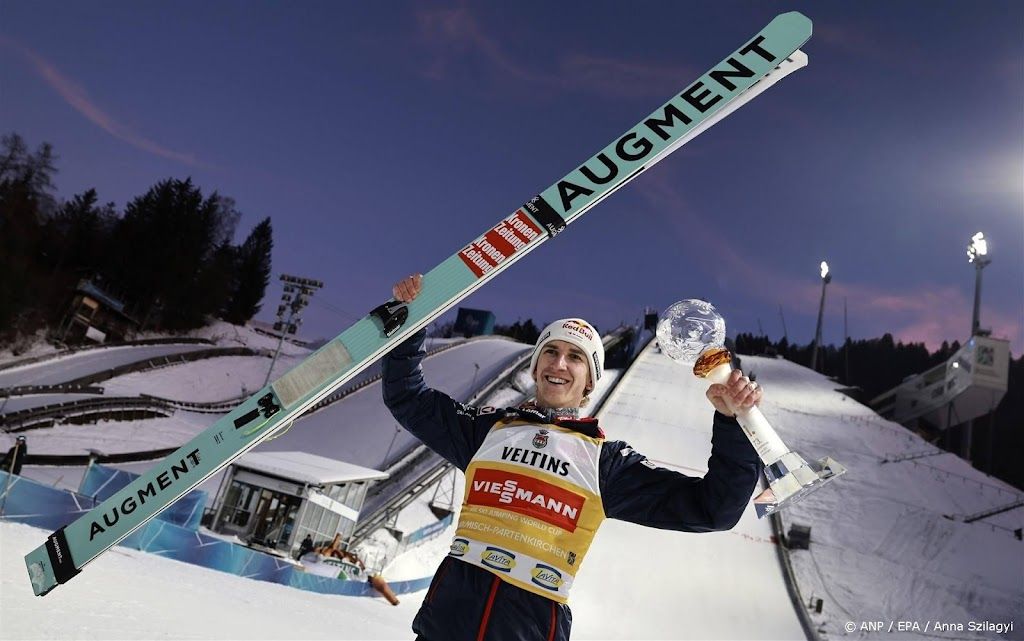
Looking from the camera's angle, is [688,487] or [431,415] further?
[431,415]

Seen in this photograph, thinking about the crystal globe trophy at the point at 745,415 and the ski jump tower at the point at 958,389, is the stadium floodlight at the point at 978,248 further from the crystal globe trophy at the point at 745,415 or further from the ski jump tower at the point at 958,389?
the crystal globe trophy at the point at 745,415

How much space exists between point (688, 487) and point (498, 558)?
76 cm

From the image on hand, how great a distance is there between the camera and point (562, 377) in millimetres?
2650

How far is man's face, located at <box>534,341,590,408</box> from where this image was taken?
104 inches

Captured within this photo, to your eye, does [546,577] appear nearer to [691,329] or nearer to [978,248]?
[691,329]

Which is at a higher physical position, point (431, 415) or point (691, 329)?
point (691, 329)

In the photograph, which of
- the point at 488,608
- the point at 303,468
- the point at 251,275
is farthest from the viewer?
the point at 251,275

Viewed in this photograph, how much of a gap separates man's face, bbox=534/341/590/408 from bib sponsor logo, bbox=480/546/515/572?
25.2 inches

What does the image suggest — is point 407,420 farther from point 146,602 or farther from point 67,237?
point 67,237

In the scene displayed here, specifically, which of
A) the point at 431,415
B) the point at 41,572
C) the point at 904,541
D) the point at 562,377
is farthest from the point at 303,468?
the point at 904,541

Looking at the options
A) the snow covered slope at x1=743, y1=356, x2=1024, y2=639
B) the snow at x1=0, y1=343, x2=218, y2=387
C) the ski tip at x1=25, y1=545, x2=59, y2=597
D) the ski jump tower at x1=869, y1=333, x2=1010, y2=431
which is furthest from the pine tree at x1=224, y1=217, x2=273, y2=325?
the ski tip at x1=25, y1=545, x2=59, y2=597

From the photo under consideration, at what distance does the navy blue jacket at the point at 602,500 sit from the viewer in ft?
6.83

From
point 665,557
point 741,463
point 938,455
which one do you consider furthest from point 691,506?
point 938,455

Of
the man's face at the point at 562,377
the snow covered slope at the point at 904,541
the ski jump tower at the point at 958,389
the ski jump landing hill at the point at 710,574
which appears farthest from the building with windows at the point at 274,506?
the ski jump tower at the point at 958,389
